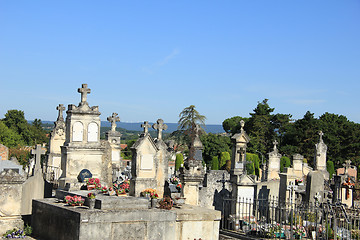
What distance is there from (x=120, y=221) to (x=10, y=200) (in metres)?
3.21

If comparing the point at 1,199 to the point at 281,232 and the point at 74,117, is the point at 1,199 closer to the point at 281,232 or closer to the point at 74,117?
the point at 74,117

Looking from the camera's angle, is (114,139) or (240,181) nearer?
(240,181)

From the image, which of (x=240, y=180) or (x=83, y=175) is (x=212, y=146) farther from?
(x=83, y=175)

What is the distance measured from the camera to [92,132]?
50.9ft

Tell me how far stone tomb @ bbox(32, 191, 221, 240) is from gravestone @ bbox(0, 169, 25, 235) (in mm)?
414

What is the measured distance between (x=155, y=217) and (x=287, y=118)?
52585 mm

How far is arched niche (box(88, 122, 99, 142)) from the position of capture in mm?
15477

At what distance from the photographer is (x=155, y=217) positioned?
11.2 m

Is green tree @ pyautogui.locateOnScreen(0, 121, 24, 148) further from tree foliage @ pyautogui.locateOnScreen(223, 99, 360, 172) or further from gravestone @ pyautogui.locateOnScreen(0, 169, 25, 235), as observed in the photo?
gravestone @ pyautogui.locateOnScreen(0, 169, 25, 235)

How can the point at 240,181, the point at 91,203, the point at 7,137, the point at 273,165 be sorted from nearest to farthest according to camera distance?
1. the point at 91,203
2. the point at 240,181
3. the point at 273,165
4. the point at 7,137

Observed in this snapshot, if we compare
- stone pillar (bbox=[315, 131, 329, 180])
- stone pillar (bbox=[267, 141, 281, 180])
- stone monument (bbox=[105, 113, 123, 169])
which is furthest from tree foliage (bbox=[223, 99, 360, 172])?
stone monument (bbox=[105, 113, 123, 169])

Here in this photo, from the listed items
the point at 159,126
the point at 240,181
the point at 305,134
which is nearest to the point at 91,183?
the point at 159,126

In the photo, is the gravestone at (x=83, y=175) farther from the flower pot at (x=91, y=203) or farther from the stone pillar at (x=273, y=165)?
the stone pillar at (x=273, y=165)

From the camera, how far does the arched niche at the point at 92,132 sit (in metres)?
15.5
